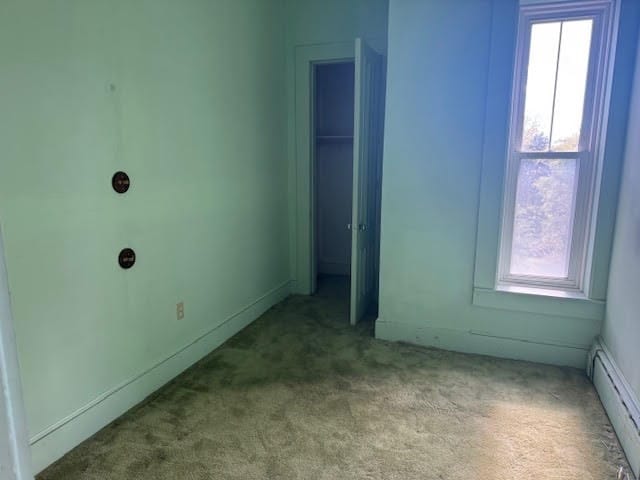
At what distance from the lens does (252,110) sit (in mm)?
3379

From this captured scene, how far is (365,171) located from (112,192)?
1.88 m

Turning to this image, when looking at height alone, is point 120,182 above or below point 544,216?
above

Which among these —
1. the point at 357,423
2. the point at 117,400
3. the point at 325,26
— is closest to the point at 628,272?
the point at 357,423

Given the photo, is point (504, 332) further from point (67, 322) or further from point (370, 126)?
point (67, 322)

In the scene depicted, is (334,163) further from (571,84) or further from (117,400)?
(117,400)

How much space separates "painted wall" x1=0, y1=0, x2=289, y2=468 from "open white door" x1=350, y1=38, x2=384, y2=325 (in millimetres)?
872

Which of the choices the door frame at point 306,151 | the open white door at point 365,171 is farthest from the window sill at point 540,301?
the door frame at point 306,151

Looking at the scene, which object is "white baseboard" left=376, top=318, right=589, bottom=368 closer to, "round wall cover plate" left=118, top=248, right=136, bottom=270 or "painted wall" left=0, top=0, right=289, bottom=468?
"painted wall" left=0, top=0, right=289, bottom=468

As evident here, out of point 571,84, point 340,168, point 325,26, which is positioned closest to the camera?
point 571,84

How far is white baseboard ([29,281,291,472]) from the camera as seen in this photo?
6.10 ft

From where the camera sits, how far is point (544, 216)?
9.18 feet

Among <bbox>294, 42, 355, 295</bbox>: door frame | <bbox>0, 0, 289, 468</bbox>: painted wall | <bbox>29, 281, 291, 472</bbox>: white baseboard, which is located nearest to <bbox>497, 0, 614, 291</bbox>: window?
<bbox>294, 42, 355, 295</bbox>: door frame

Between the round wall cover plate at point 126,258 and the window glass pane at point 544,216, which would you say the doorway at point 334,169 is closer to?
the window glass pane at point 544,216

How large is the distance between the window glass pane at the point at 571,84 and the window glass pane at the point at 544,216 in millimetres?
151
